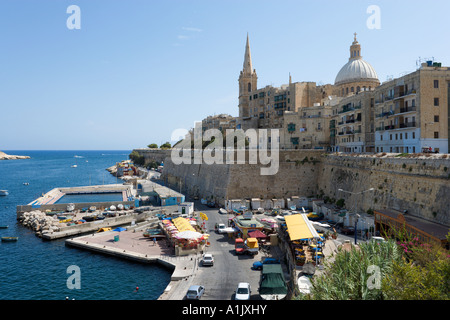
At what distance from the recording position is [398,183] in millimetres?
29219

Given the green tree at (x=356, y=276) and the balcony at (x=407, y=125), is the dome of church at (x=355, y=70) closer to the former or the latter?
the balcony at (x=407, y=125)

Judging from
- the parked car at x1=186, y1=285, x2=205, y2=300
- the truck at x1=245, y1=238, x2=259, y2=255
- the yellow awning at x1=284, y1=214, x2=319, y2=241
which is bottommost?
the parked car at x1=186, y1=285, x2=205, y2=300

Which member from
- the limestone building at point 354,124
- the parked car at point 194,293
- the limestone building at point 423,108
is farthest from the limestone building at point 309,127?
the parked car at point 194,293

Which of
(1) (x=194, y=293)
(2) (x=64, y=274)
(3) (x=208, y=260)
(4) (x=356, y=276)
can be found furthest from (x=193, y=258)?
(4) (x=356, y=276)

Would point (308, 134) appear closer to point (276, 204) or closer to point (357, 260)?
point (276, 204)

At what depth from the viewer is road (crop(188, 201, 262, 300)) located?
19297 mm

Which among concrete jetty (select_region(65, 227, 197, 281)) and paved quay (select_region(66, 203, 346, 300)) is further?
→ concrete jetty (select_region(65, 227, 197, 281))

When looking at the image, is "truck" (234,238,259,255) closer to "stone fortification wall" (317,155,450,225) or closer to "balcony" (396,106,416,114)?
"stone fortification wall" (317,155,450,225)

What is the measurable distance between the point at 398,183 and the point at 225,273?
59.9ft

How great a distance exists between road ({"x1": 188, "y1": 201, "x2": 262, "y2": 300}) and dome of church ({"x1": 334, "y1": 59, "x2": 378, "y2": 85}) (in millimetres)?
42553

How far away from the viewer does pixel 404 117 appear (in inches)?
1438

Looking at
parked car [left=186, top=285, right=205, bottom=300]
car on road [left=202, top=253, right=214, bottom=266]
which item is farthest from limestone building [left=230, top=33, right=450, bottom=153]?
parked car [left=186, top=285, right=205, bottom=300]
